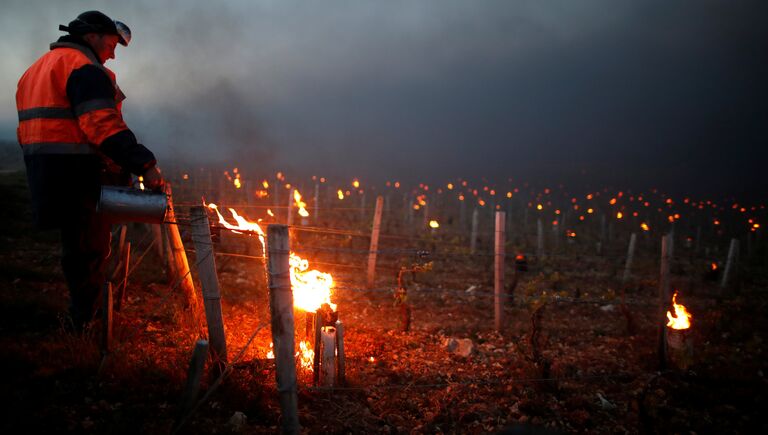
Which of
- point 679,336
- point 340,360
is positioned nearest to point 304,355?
point 340,360

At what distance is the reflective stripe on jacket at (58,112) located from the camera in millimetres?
3350

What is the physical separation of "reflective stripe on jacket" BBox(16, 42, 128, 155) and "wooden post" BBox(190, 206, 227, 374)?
1096mm

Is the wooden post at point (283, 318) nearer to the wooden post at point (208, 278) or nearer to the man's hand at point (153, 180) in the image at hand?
the wooden post at point (208, 278)

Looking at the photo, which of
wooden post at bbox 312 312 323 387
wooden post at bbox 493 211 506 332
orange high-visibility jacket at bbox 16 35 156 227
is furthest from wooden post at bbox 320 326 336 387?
wooden post at bbox 493 211 506 332

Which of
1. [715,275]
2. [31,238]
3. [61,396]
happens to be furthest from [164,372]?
[715,275]

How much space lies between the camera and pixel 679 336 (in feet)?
21.5

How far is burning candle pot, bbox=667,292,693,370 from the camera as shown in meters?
6.44

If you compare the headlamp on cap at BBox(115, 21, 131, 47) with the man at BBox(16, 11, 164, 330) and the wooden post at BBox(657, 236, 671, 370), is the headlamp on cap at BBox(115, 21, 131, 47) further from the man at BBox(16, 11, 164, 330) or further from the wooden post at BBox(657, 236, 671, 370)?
the wooden post at BBox(657, 236, 671, 370)

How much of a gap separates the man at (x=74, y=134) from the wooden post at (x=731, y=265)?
1894 centimetres

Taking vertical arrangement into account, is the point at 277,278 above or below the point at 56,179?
Answer: below

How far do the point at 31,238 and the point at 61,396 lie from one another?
1118 centimetres

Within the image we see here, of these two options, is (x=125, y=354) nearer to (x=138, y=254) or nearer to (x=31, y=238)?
(x=138, y=254)

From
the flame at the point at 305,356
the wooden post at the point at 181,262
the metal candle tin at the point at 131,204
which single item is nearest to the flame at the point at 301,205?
the wooden post at the point at 181,262

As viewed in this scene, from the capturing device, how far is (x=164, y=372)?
3.85m
